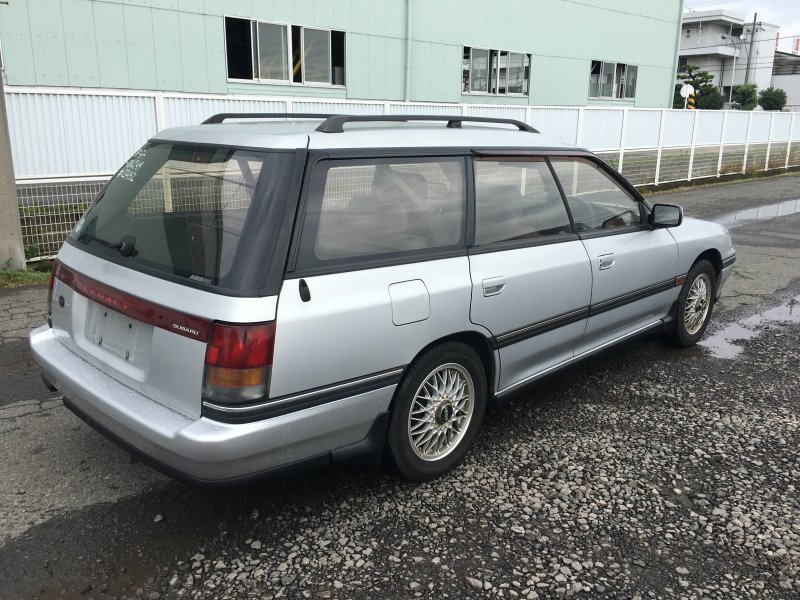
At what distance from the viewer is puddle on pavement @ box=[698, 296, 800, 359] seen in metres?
5.43

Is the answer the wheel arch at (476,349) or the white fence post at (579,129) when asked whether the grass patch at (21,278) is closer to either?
the wheel arch at (476,349)

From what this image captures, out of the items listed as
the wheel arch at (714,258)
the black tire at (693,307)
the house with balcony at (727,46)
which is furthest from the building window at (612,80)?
the house with balcony at (727,46)

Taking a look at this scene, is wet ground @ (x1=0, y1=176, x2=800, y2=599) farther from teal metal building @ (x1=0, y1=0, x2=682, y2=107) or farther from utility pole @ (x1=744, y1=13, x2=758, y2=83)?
utility pole @ (x1=744, y1=13, x2=758, y2=83)

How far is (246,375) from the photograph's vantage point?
8.55ft

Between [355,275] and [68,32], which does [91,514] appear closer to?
[355,275]

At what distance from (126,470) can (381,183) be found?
192 cm

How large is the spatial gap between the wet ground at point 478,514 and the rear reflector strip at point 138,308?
0.93m

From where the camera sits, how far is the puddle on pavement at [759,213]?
38.6 feet

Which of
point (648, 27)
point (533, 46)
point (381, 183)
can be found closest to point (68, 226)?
point (381, 183)

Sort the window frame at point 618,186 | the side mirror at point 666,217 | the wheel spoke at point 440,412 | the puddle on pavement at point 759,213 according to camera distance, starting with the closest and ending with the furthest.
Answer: the wheel spoke at point 440,412 < the window frame at point 618,186 < the side mirror at point 666,217 < the puddle on pavement at point 759,213

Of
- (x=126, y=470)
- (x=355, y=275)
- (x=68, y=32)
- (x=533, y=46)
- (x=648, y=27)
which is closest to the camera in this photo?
(x=355, y=275)

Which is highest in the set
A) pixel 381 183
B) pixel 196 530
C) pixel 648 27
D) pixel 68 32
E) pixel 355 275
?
pixel 648 27

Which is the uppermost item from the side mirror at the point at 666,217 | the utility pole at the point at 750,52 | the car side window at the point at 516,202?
the utility pole at the point at 750,52

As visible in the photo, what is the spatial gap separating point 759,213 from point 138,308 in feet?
41.3
